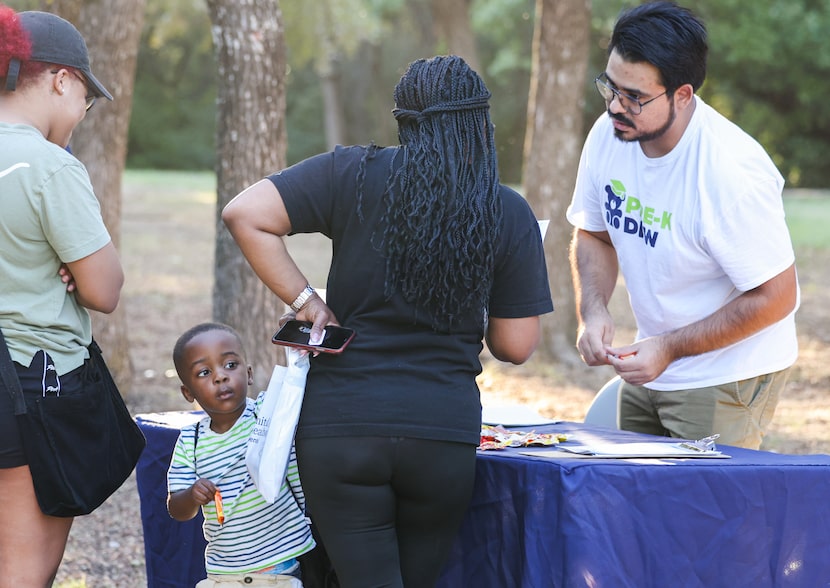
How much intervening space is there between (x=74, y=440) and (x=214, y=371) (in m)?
0.44

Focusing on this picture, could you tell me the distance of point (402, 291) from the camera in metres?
2.65

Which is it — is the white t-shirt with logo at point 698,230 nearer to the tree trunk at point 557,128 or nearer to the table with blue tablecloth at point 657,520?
the table with blue tablecloth at point 657,520

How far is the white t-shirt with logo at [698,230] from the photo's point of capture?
3.27 meters

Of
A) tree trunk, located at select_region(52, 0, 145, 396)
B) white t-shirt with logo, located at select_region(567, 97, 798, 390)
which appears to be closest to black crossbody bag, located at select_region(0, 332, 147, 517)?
white t-shirt with logo, located at select_region(567, 97, 798, 390)

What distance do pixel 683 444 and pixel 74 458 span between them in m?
1.78

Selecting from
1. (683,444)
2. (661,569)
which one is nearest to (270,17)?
(683,444)

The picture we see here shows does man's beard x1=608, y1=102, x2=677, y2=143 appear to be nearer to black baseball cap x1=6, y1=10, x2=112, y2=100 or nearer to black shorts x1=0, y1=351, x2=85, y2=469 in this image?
black baseball cap x1=6, y1=10, x2=112, y2=100

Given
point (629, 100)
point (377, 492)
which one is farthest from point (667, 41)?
point (377, 492)

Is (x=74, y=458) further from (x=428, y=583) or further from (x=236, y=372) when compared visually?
(x=428, y=583)

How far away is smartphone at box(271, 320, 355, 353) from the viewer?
105 inches

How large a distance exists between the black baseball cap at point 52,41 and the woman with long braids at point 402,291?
1.98 feet

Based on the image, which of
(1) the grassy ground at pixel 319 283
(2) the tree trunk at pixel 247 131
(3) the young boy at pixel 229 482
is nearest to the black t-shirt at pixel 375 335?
(3) the young boy at pixel 229 482

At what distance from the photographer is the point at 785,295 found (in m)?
3.31

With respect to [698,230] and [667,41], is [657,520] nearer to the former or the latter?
[698,230]
